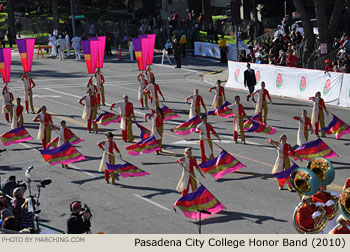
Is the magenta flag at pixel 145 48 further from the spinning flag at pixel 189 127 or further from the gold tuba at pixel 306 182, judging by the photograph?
the gold tuba at pixel 306 182

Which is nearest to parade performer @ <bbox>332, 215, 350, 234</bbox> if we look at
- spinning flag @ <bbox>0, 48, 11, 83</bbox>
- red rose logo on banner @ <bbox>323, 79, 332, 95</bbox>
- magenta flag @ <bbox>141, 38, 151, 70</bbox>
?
red rose logo on banner @ <bbox>323, 79, 332, 95</bbox>

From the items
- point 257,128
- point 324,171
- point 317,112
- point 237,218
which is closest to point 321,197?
point 324,171

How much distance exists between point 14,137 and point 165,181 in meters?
6.77

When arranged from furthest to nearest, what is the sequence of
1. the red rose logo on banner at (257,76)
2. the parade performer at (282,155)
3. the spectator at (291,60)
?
the spectator at (291,60) < the red rose logo on banner at (257,76) < the parade performer at (282,155)

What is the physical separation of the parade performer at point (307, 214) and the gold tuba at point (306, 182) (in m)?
0.28

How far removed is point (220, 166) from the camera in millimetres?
18766

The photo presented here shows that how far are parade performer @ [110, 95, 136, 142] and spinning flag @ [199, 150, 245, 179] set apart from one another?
5633mm

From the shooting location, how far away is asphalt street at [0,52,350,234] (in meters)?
15.8

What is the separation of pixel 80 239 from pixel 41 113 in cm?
1285

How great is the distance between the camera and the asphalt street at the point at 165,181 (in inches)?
620

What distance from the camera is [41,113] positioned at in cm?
2266

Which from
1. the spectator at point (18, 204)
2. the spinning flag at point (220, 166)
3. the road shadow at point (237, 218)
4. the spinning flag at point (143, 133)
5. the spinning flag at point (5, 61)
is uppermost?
the spinning flag at point (5, 61)

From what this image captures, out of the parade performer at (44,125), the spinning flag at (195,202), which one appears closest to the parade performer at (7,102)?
the parade performer at (44,125)

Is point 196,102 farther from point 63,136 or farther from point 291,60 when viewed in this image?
point 291,60
